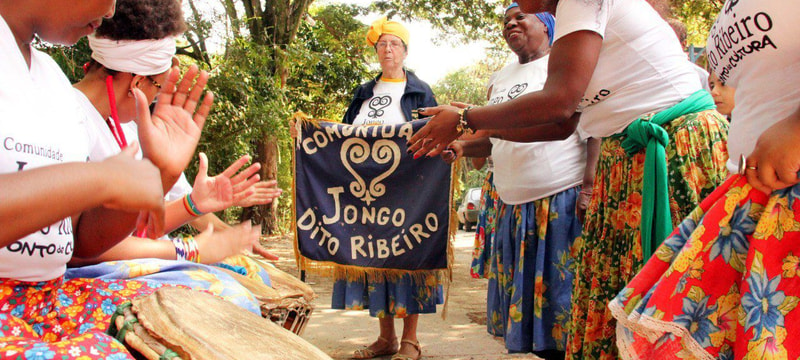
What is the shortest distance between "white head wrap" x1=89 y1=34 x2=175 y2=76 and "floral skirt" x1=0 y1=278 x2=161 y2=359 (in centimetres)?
81

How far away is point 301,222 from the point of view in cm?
437

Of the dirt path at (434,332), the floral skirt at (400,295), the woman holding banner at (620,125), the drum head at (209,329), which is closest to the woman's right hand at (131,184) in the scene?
the drum head at (209,329)

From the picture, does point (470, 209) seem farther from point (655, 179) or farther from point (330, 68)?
point (655, 179)

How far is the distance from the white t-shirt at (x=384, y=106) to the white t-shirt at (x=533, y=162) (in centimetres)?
112

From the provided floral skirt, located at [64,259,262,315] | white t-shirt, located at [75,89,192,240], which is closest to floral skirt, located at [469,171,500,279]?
floral skirt, located at [64,259,262,315]

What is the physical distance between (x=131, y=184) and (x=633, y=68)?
1.79 m

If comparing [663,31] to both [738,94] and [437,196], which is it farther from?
[437,196]

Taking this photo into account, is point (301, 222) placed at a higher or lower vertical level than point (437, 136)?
Answer: lower

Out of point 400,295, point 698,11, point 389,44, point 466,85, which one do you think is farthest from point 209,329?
point 466,85

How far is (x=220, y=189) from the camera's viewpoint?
7.47 feet

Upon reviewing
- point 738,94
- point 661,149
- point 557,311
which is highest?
point 738,94

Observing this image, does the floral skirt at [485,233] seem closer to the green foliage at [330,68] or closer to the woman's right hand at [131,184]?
the woman's right hand at [131,184]

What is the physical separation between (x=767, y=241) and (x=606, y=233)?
0.99m

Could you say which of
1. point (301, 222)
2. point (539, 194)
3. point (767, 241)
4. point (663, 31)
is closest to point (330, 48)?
point (301, 222)
